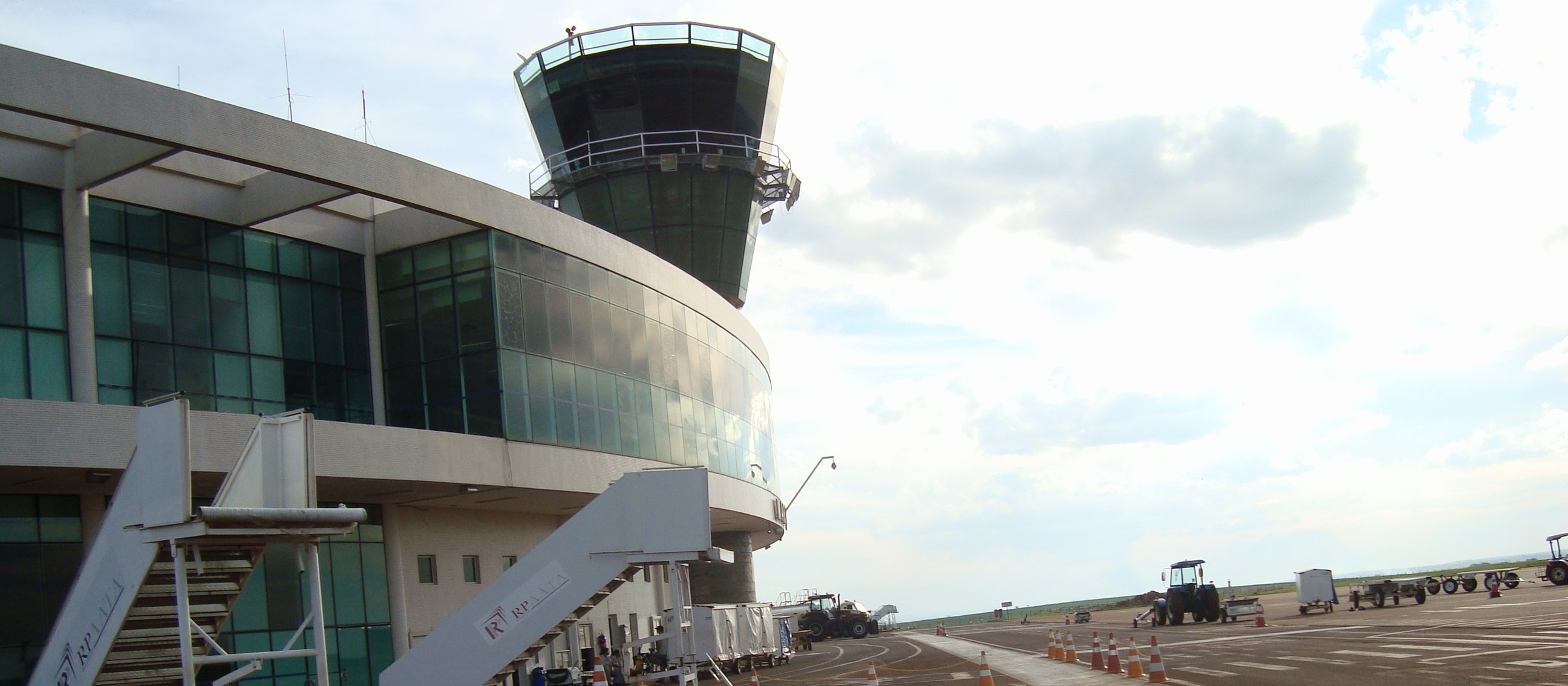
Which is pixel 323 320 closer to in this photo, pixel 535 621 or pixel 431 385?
pixel 431 385

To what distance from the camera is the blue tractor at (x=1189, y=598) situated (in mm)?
45969

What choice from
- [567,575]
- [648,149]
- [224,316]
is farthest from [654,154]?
[567,575]

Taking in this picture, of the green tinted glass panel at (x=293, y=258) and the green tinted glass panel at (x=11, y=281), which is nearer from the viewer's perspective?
the green tinted glass panel at (x=11, y=281)

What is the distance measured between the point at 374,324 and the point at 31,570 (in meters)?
8.87

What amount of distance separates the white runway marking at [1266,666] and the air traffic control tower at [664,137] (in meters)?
29.8

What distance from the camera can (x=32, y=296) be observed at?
21.8m

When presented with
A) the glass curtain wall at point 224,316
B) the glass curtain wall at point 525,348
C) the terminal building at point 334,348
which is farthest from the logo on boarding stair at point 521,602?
the glass curtain wall at point 525,348

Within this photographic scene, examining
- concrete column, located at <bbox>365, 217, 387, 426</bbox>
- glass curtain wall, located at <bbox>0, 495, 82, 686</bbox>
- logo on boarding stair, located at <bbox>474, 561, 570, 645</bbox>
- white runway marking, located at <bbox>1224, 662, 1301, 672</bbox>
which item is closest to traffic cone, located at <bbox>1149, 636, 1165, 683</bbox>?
A: white runway marking, located at <bbox>1224, 662, 1301, 672</bbox>

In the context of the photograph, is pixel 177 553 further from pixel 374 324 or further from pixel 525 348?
pixel 374 324

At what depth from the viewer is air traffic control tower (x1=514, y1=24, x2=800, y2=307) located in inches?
1873

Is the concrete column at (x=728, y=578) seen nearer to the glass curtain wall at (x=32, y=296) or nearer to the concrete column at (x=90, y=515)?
the concrete column at (x=90, y=515)

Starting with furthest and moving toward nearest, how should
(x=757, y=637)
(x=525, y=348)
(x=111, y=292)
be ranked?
1. (x=757, y=637)
2. (x=525, y=348)
3. (x=111, y=292)

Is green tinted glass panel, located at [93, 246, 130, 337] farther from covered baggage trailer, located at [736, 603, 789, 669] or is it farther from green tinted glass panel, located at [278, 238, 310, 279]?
covered baggage trailer, located at [736, 603, 789, 669]

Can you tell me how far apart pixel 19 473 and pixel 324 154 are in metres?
7.89
